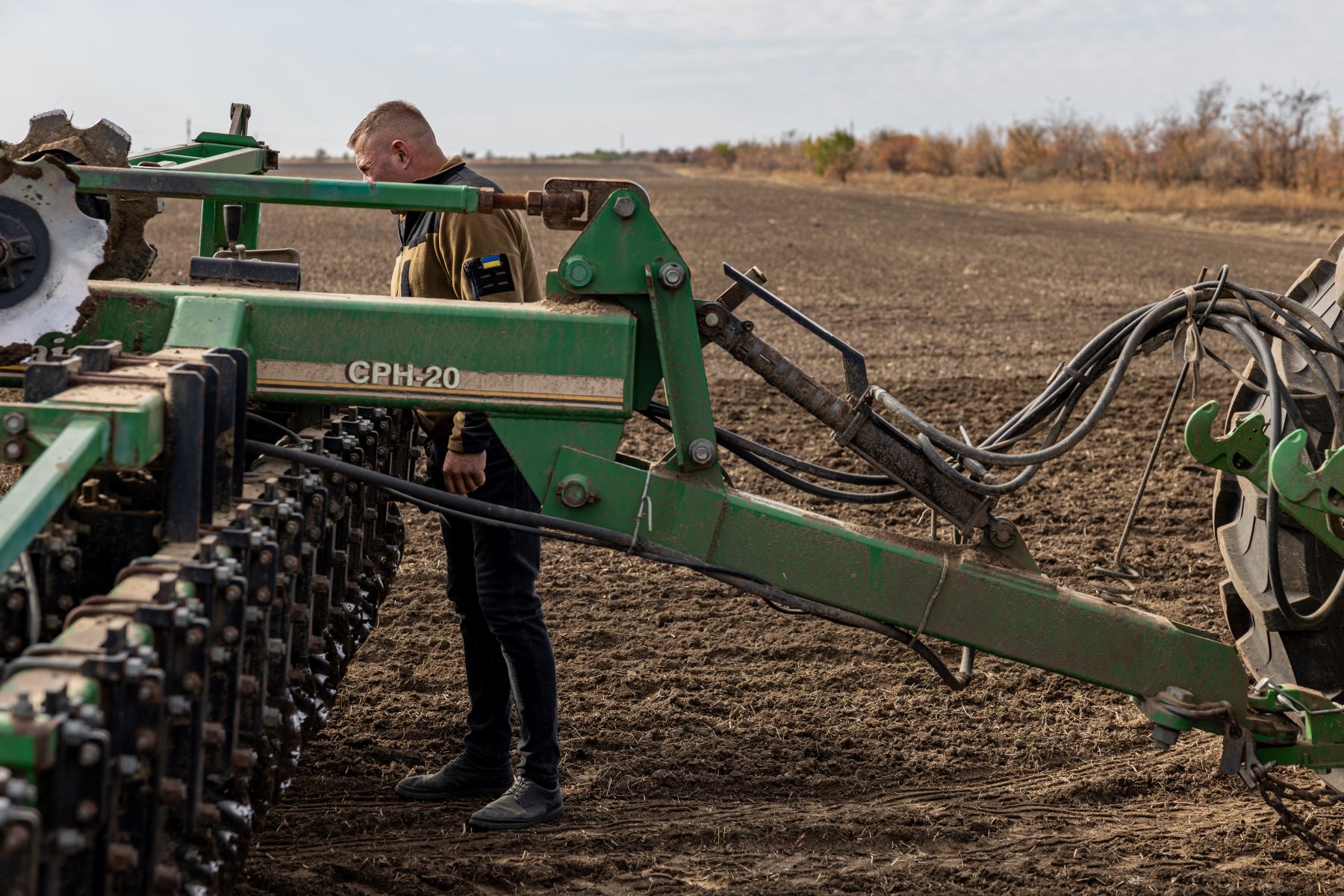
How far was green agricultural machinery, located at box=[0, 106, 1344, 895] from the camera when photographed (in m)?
2.83

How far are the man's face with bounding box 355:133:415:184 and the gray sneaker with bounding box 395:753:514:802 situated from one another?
191 centimetres

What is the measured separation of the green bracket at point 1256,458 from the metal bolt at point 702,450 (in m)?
1.25

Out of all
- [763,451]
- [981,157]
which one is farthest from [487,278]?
[981,157]

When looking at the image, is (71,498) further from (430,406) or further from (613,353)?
(613,353)

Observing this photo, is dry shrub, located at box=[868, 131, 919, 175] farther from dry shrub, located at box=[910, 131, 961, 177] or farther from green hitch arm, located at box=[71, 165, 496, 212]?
green hitch arm, located at box=[71, 165, 496, 212]

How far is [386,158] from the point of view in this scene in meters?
4.39

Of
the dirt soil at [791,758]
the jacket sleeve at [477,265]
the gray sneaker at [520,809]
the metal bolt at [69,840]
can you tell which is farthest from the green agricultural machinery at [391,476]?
the gray sneaker at [520,809]

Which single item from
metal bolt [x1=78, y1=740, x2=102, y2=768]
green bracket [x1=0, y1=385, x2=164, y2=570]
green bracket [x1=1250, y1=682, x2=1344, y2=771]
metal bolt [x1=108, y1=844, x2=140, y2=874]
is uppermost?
green bracket [x1=0, y1=385, x2=164, y2=570]

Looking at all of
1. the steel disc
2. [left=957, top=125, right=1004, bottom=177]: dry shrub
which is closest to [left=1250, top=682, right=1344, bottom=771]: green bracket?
the steel disc

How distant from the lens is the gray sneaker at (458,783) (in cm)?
450

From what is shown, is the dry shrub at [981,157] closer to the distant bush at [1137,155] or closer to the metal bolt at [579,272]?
the distant bush at [1137,155]

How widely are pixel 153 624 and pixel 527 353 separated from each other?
1199 mm

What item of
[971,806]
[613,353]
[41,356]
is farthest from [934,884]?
[41,356]

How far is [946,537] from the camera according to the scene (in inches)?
264
